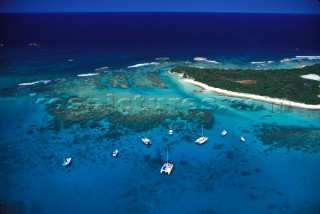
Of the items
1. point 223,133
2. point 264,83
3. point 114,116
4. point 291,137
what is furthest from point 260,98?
point 114,116

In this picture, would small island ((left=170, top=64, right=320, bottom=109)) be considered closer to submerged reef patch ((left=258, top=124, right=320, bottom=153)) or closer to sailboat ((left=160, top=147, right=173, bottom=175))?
submerged reef patch ((left=258, top=124, right=320, bottom=153))

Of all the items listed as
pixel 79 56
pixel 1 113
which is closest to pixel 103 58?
pixel 79 56

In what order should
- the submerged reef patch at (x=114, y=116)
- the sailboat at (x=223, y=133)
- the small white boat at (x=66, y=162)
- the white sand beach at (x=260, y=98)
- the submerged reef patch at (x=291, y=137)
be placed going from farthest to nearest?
the white sand beach at (x=260, y=98), the submerged reef patch at (x=114, y=116), the sailboat at (x=223, y=133), the submerged reef patch at (x=291, y=137), the small white boat at (x=66, y=162)

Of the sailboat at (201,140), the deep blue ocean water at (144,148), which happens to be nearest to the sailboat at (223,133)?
the deep blue ocean water at (144,148)

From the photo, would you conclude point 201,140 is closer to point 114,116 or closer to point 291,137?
point 291,137

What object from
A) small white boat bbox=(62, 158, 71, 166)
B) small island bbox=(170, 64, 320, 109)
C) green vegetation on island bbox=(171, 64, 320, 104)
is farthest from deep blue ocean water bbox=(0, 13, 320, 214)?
green vegetation on island bbox=(171, 64, 320, 104)

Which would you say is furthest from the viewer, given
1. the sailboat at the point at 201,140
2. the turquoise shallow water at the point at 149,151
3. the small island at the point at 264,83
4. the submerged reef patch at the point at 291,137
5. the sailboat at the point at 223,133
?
the small island at the point at 264,83

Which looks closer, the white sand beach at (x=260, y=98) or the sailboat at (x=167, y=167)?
the sailboat at (x=167, y=167)

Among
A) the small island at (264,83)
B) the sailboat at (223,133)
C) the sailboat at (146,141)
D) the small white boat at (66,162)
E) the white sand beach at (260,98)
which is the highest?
the small island at (264,83)

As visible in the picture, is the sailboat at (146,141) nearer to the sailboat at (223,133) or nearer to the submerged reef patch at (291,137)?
the sailboat at (223,133)

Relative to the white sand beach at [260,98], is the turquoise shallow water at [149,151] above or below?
below
